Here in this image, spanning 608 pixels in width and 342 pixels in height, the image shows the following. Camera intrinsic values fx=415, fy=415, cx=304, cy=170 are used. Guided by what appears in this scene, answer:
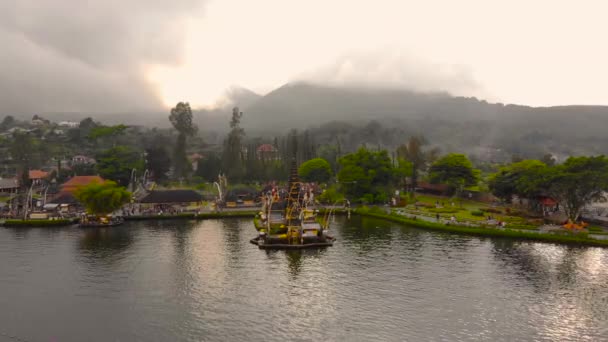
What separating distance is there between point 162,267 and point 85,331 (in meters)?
15.1

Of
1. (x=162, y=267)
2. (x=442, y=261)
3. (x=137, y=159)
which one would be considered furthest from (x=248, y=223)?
(x=137, y=159)

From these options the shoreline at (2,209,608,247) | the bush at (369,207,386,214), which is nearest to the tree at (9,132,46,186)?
the shoreline at (2,209,608,247)

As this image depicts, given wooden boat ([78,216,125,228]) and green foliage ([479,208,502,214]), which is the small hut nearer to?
wooden boat ([78,216,125,228])

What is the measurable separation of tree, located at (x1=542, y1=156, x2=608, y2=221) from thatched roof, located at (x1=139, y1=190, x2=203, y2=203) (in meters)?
65.5

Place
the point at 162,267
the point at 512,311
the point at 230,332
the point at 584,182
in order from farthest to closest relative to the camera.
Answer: the point at 584,182 < the point at 162,267 < the point at 512,311 < the point at 230,332

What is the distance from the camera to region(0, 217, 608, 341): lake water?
29.8m

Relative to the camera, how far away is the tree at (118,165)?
111125 millimetres

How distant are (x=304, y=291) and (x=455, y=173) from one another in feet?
228

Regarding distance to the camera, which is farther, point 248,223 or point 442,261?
point 248,223

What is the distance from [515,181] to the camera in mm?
76062

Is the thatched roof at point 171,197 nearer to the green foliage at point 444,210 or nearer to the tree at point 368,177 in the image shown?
the tree at point 368,177

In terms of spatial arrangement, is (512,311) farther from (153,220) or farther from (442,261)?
(153,220)

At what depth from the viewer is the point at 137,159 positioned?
393ft

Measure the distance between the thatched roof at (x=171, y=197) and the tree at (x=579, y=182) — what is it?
6554cm
